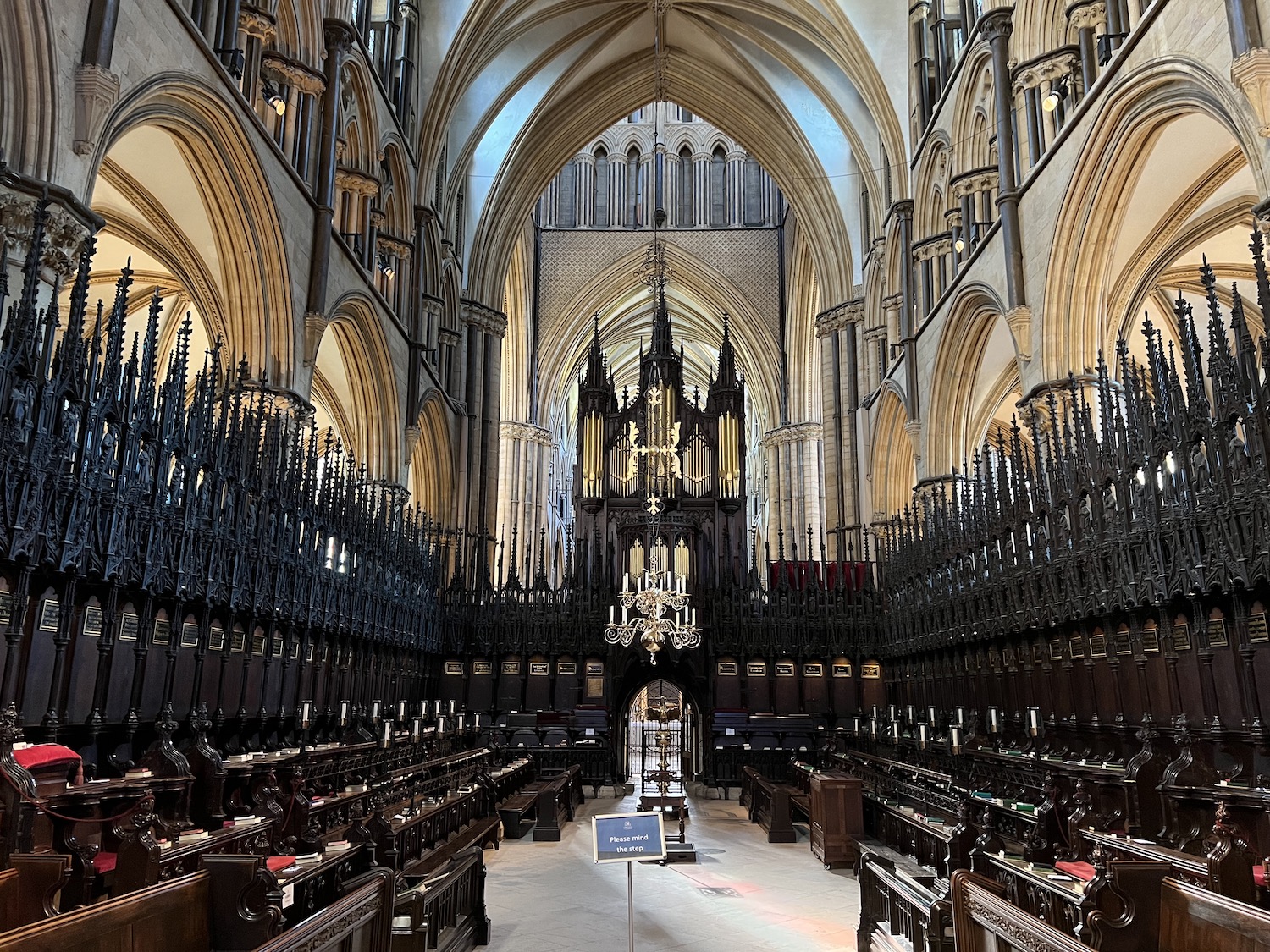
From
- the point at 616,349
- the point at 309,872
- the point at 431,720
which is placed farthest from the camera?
the point at 616,349

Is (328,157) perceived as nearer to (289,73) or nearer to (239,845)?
(289,73)

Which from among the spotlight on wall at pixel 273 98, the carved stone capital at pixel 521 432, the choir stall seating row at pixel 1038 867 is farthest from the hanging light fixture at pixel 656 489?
the spotlight on wall at pixel 273 98

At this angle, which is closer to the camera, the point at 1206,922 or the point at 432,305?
the point at 1206,922

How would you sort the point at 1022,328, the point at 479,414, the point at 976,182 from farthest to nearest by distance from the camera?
the point at 479,414
the point at 976,182
the point at 1022,328

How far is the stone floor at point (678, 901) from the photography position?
6.79 m

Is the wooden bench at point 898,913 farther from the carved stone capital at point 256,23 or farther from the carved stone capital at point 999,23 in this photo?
the carved stone capital at point 999,23

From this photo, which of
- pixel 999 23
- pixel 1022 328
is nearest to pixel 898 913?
pixel 1022 328

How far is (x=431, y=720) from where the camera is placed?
58.7 feet

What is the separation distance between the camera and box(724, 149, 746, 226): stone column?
121 feet

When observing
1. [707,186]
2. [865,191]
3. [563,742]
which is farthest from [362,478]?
[707,186]

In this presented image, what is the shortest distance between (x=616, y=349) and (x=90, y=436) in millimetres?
38404

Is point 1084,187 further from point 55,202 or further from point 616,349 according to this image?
point 616,349

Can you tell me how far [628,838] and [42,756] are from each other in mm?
3376

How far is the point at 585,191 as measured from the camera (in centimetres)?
3738
